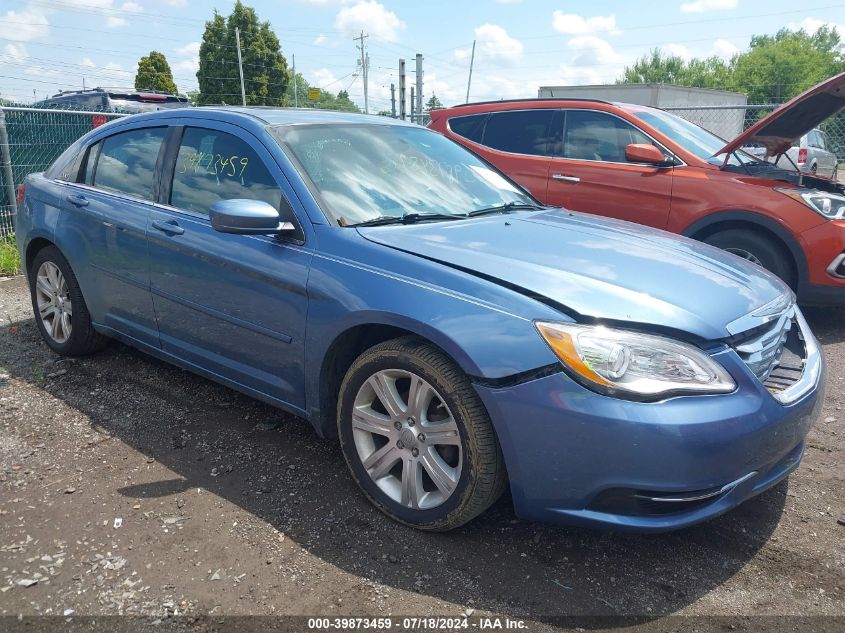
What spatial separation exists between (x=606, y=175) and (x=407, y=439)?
416cm

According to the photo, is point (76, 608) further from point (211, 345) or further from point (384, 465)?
point (211, 345)

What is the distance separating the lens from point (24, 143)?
8.54 meters

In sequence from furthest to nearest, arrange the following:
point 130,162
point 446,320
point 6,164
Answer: point 6,164 < point 130,162 < point 446,320

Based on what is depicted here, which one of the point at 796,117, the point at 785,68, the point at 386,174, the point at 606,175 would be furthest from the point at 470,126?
the point at 785,68

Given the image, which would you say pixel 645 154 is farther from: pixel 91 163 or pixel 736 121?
pixel 736 121

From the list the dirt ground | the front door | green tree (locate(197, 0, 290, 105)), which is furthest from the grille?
green tree (locate(197, 0, 290, 105))

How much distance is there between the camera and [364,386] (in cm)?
275

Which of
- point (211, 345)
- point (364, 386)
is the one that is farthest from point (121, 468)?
point (364, 386)

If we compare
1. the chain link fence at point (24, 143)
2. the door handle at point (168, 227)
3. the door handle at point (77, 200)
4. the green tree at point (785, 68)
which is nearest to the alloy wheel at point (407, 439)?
the door handle at point (168, 227)

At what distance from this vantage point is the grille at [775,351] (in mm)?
2441

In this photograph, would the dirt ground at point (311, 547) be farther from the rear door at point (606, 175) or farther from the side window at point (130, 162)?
the rear door at point (606, 175)

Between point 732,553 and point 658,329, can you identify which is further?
point 732,553

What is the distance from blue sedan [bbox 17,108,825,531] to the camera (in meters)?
2.24

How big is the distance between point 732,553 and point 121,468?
264 cm
